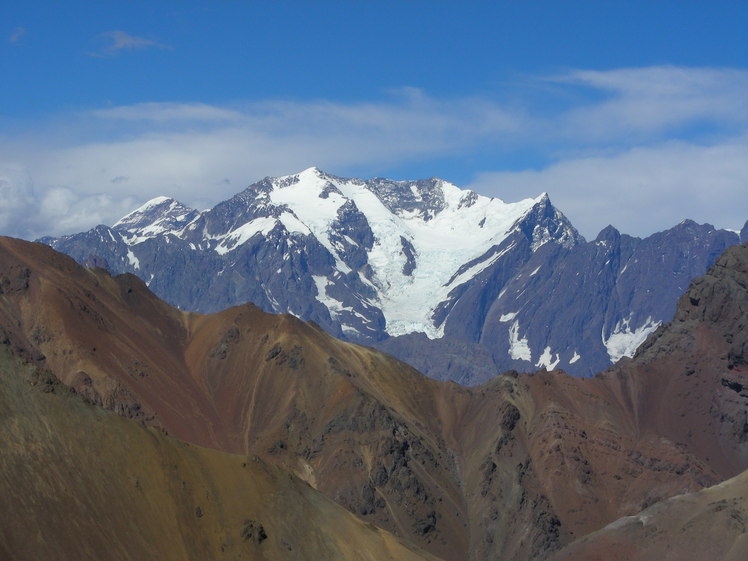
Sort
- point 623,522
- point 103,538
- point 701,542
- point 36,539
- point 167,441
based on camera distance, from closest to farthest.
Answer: point 36,539 → point 103,538 → point 167,441 → point 701,542 → point 623,522

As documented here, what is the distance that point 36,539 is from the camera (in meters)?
114

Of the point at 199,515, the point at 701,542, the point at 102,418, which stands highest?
the point at 102,418

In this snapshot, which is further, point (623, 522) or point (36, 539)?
point (623, 522)

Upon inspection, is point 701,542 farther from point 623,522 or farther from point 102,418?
point 102,418

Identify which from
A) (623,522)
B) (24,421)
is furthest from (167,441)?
(623,522)

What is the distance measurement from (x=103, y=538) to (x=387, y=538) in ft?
156

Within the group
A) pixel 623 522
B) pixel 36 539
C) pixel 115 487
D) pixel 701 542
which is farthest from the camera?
pixel 623 522

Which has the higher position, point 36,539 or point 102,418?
point 102,418

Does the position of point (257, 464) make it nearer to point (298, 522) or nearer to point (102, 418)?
point (298, 522)

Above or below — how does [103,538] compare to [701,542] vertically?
above

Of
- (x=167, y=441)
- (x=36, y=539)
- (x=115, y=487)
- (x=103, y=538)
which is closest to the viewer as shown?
(x=36, y=539)

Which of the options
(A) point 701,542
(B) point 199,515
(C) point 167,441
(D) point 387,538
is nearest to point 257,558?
(B) point 199,515

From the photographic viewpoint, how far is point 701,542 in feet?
521

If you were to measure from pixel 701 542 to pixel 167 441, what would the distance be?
6818cm
